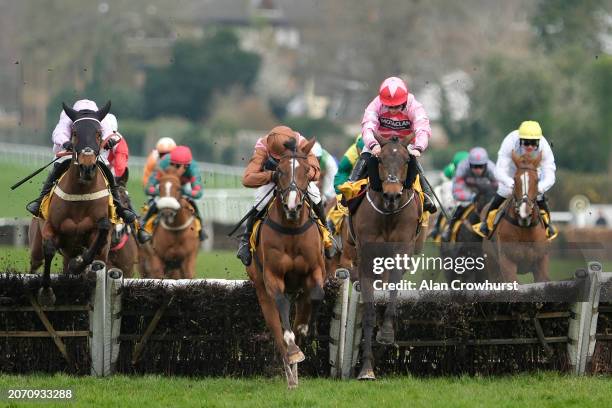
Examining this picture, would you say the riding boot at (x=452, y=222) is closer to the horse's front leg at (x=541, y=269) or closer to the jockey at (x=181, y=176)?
the horse's front leg at (x=541, y=269)

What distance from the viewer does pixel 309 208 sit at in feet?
30.5

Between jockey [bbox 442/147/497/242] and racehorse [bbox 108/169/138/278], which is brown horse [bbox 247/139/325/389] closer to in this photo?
racehorse [bbox 108/169/138/278]

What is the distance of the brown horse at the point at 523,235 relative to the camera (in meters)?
11.6

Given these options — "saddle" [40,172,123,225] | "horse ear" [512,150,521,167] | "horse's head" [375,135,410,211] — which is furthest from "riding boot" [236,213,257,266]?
"horse ear" [512,150,521,167]

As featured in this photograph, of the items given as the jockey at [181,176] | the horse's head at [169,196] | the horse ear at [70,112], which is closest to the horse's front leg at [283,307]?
the horse ear at [70,112]

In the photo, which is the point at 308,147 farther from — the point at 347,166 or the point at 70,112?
the point at 347,166

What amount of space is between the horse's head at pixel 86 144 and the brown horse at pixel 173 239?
185 inches

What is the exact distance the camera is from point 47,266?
9.68 m

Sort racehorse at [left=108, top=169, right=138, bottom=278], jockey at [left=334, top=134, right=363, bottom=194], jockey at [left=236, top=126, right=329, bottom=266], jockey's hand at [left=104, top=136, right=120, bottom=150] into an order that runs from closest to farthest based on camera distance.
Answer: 1. jockey at [left=236, top=126, right=329, bottom=266]
2. jockey's hand at [left=104, top=136, right=120, bottom=150]
3. jockey at [left=334, top=134, right=363, bottom=194]
4. racehorse at [left=108, top=169, right=138, bottom=278]

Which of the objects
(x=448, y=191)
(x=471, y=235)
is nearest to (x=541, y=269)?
(x=471, y=235)

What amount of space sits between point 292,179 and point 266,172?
0.52 meters

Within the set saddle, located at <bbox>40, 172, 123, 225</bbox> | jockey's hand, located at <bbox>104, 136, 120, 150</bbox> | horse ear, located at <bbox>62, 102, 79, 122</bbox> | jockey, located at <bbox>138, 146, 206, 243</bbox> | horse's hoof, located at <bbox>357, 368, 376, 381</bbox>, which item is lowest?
horse's hoof, located at <bbox>357, 368, 376, 381</bbox>

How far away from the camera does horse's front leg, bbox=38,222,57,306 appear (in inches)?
366

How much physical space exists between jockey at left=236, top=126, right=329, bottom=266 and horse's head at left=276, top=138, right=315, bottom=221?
114 millimetres
